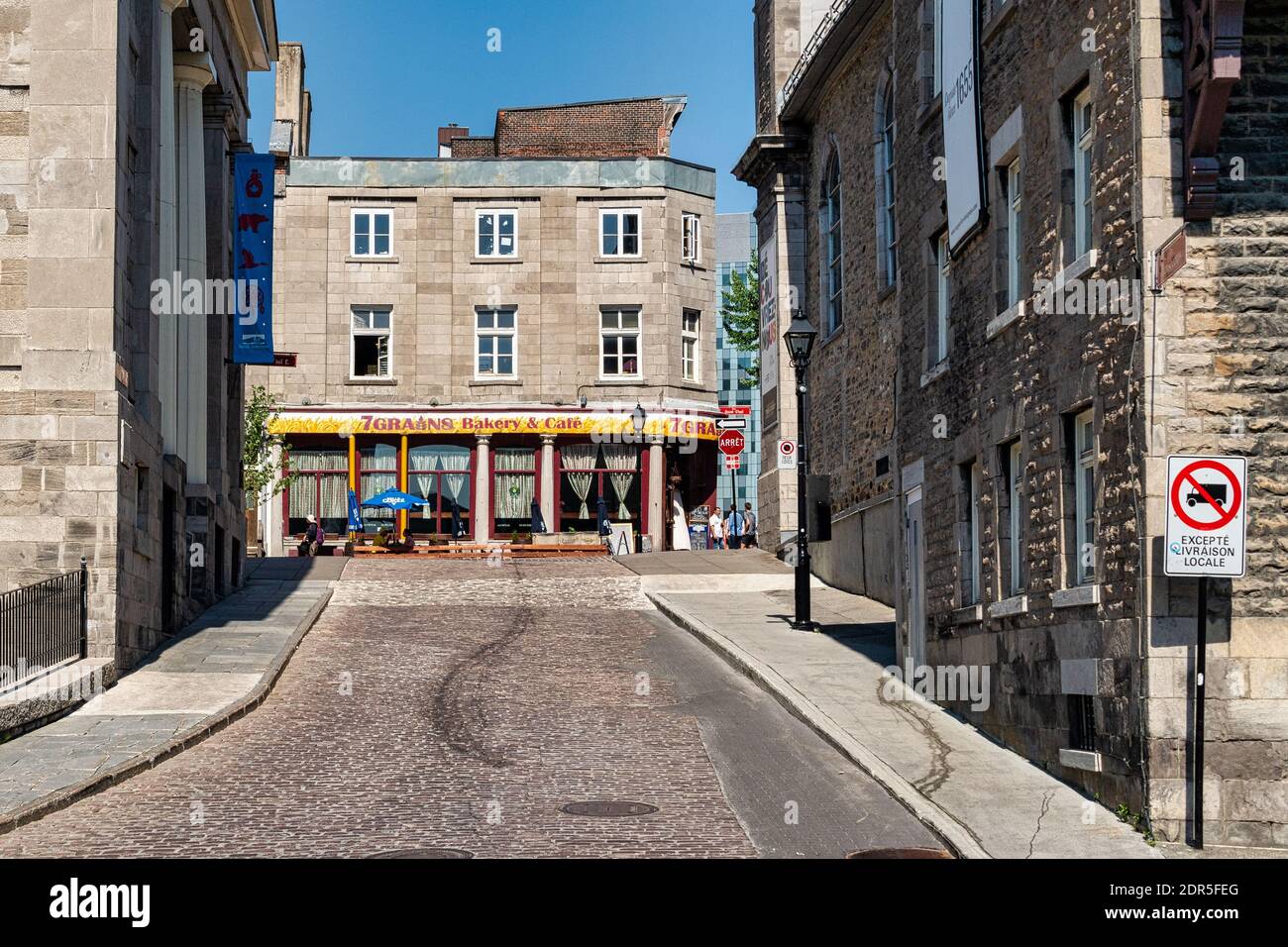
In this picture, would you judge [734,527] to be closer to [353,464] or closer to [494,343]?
[494,343]

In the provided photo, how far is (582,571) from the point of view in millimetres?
38938

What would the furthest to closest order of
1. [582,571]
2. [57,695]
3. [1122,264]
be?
[582,571], [57,695], [1122,264]

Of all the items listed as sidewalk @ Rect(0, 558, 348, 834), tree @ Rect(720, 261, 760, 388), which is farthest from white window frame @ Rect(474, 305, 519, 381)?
sidewalk @ Rect(0, 558, 348, 834)

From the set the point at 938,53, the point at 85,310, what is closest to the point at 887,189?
the point at 938,53

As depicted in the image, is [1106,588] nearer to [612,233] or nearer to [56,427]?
[56,427]

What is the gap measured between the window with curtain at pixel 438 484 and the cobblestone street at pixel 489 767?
81.6 feet

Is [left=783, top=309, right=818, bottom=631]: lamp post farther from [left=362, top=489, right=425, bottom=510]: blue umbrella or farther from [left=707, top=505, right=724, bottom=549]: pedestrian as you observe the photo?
[left=707, top=505, right=724, bottom=549]: pedestrian

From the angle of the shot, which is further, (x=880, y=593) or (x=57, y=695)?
(x=880, y=593)

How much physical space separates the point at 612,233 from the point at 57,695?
36.4m

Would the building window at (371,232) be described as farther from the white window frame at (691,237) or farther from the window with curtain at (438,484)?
the white window frame at (691,237)

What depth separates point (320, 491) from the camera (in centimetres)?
5288

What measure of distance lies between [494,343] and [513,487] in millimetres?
4386

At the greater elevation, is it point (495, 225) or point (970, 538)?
point (495, 225)
